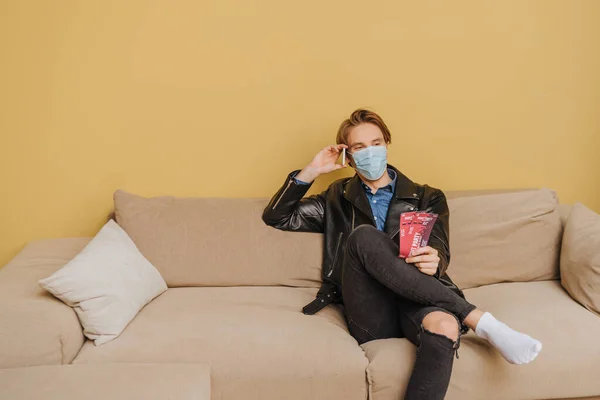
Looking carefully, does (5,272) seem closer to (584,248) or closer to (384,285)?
(384,285)

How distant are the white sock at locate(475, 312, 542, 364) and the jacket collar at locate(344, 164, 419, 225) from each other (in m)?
0.61

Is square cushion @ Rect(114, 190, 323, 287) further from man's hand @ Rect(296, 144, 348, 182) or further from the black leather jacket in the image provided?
man's hand @ Rect(296, 144, 348, 182)

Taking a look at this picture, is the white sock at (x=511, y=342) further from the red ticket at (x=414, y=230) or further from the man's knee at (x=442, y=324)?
the red ticket at (x=414, y=230)

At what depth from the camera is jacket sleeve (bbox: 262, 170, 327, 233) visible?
2545 mm

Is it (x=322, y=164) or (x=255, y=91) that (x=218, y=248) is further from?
(x=255, y=91)

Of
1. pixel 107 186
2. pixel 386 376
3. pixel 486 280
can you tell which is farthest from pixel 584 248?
pixel 107 186

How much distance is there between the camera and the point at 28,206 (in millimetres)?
2887

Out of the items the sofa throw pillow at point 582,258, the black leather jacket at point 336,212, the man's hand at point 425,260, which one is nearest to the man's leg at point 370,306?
the man's hand at point 425,260

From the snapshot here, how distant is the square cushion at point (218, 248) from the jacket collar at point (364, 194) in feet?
0.85

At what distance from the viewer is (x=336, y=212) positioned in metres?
2.56

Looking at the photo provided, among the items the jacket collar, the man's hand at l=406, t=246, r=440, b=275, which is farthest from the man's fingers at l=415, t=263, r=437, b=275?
the jacket collar

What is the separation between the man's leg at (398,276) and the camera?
2.00m

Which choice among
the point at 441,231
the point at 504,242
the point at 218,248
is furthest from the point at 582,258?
the point at 218,248

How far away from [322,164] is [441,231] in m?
0.57
